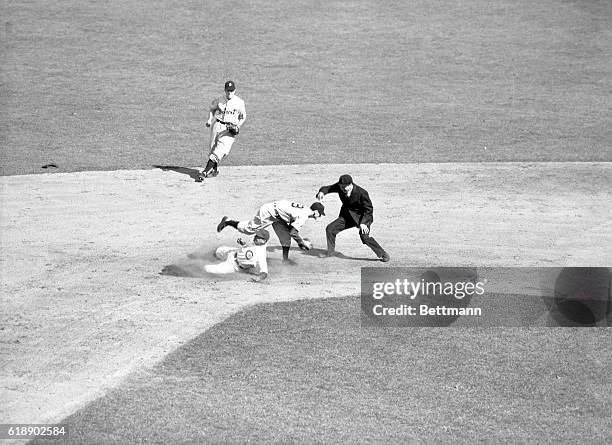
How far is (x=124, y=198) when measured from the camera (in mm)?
21828

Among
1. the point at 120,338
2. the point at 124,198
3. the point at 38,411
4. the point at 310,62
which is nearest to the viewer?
the point at 38,411

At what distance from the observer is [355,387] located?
1363cm

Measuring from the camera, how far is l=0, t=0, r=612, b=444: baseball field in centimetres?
1318

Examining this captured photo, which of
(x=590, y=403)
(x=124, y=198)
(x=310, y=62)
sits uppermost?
(x=310, y=62)

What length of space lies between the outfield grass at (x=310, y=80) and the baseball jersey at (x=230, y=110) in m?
2.25

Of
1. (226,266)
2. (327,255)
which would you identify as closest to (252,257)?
(226,266)

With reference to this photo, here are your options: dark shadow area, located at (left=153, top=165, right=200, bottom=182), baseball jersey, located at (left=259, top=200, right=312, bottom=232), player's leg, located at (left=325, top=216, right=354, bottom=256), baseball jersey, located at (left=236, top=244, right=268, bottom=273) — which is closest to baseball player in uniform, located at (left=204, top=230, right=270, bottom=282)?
baseball jersey, located at (left=236, top=244, right=268, bottom=273)

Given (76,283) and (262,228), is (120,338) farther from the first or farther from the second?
(262,228)

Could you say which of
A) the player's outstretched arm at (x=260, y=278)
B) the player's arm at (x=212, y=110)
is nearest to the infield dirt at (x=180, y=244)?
the player's outstretched arm at (x=260, y=278)

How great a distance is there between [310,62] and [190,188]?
43.0 feet

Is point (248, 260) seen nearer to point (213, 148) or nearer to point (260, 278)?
point (260, 278)

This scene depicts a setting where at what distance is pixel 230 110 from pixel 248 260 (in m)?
6.78

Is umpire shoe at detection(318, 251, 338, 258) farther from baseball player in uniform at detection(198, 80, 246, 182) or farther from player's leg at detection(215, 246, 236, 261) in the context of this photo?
baseball player in uniform at detection(198, 80, 246, 182)

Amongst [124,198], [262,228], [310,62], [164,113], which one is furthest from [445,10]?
[262,228]
